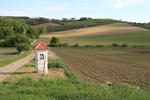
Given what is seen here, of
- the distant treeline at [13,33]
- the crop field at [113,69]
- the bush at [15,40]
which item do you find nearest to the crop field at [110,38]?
the distant treeline at [13,33]

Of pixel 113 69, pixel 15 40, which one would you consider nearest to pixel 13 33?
pixel 15 40

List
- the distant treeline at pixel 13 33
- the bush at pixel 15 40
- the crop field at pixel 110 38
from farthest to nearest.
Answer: the crop field at pixel 110 38 → the distant treeline at pixel 13 33 → the bush at pixel 15 40

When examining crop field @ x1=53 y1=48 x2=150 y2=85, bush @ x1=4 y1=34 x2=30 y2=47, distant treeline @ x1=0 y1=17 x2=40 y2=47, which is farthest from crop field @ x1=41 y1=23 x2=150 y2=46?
crop field @ x1=53 y1=48 x2=150 y2=85

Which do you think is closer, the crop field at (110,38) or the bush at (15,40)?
the bush at (15,40)

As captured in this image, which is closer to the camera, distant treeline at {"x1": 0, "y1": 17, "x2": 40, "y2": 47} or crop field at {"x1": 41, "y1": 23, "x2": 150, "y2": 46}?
distant treeline at {"x1": 0, "y1": 17, "x2": 40, "y2": 47}

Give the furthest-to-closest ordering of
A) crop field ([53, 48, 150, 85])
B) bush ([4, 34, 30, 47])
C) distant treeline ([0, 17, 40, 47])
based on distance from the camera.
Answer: distant treeline ([0, 17, 40, 47]) → bush ([4, 34, 30, 47]) → crop field ([53, 48, 150, 85])

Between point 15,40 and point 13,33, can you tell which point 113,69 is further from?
point 13,33

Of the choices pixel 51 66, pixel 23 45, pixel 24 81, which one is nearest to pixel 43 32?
pixel 23 45

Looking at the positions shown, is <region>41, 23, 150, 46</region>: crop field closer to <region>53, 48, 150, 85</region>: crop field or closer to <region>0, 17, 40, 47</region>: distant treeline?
<region>0, 17, 40, 47</region>: distant treeline

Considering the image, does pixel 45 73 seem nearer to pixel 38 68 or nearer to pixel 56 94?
pixel 38 68

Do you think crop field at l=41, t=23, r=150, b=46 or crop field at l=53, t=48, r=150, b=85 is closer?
crop field at l=53, t=48, r=150, b=85

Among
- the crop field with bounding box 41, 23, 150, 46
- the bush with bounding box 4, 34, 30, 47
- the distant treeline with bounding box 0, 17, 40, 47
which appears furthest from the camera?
the crop field with bounding box 41, 23, 150, 46

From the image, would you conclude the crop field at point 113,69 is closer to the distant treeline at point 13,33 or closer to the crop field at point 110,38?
the distant treeline at point 13,33

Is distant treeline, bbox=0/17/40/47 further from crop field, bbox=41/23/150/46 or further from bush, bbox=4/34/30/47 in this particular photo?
crop field, bbox=41/23/150/46
